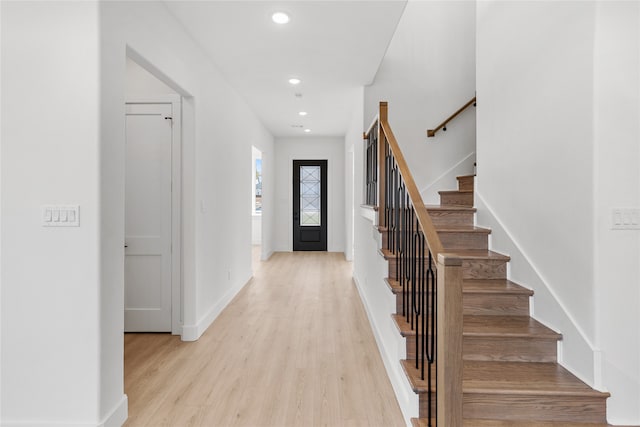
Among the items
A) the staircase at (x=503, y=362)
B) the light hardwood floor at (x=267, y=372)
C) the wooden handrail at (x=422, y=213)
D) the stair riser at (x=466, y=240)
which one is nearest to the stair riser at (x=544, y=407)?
the staircase at (x=503, y=362)

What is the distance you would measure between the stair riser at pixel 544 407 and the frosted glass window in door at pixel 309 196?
6.75 metres

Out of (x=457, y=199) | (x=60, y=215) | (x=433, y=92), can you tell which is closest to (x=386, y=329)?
(x=457, y=199)

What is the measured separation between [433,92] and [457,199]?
1575 mm

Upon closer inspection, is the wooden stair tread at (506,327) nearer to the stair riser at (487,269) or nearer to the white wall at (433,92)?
the stair riser at (487,269)

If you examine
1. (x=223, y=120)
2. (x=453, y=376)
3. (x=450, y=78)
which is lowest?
(x=453, y=376)

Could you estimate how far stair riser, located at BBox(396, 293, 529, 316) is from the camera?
2.46 meters

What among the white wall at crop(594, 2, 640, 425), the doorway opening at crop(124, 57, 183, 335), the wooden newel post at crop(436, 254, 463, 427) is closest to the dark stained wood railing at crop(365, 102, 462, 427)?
the wooden newel post at crop(436, 254, 463, 427)

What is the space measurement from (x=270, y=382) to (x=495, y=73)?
3031mm

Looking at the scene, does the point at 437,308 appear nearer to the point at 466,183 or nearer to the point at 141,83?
the point at 466,183

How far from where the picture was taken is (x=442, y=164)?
4504 millimetres

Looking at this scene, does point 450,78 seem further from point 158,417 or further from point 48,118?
point 158,417

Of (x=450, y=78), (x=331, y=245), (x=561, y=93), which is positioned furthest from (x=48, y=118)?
(x=331, y=245)

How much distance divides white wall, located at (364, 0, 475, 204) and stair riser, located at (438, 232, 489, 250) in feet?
4.89

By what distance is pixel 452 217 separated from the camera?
3.31m
